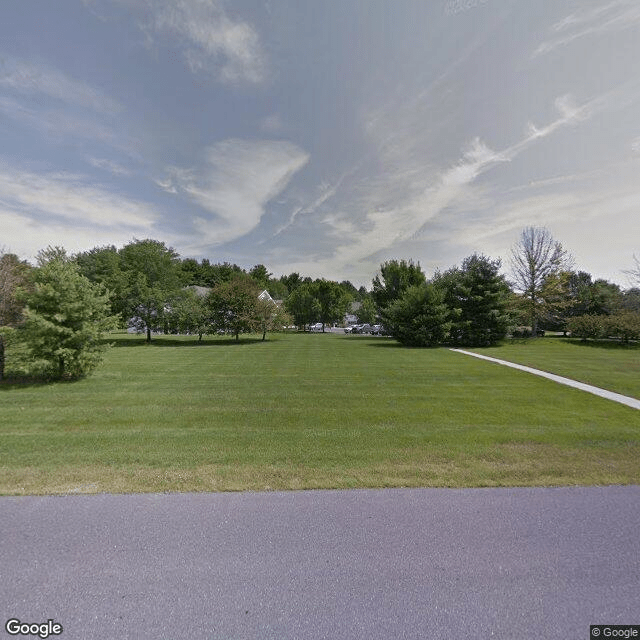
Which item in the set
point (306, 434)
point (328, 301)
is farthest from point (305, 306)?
point (306, 434)

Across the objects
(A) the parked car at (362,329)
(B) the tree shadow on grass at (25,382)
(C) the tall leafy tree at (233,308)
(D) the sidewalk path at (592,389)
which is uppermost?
(C) the tall leafy tree at (233,308)

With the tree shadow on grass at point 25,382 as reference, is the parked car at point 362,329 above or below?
above

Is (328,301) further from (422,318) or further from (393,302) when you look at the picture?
(422,318)

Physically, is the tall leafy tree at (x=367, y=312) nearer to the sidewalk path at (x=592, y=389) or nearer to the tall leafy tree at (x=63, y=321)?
the sidewalk path at (x=592, y=389)

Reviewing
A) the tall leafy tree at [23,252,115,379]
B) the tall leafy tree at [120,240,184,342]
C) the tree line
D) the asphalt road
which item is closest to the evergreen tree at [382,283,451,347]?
the tree line

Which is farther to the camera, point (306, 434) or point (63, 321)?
point (63, 321)

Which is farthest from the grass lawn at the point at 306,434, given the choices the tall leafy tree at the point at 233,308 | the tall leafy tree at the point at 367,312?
the tall leafy tree at the point at 367,312

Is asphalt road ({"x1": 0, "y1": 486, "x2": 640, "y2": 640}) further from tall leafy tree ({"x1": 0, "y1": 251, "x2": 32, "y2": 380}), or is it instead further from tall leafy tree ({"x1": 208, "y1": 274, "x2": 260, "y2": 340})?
tall leafy tree ({"x1": 208, "y1": 274, "x2": 260, "y2": 340})

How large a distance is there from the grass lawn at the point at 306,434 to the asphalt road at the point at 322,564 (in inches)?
17.1

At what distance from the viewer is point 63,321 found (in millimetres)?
9430

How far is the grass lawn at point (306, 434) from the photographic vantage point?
13.2ft

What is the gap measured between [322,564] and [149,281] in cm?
2636

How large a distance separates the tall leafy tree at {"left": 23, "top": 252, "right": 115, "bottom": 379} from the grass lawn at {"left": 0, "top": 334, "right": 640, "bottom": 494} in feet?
2.62

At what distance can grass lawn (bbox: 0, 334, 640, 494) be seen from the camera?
4.04 m
